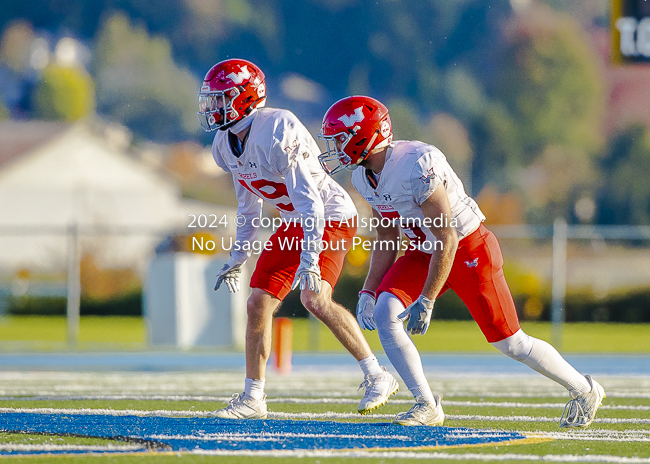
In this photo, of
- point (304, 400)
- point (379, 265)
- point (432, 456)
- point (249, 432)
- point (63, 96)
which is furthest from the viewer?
point (63, 96)

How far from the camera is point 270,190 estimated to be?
551 centimetres

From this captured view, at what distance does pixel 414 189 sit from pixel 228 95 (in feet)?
3.86

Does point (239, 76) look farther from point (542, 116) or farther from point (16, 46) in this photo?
point (16, 46)

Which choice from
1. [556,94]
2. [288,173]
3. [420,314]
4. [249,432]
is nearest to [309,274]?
[288,173]

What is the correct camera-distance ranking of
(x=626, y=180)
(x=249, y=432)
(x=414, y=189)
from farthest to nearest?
1. (x=626, y=180)
2. (x=414, y=189)
3. (x=249, y=432)

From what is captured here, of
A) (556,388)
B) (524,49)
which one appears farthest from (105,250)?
(524,49)

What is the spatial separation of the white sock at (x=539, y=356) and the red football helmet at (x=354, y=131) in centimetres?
114

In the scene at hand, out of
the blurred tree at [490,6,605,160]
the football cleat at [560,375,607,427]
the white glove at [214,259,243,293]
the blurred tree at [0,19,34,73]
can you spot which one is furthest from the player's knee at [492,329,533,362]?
the blurred tree at [0,19,34,73]

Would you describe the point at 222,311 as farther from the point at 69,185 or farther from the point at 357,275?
the point at 69,185

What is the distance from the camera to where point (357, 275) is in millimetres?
17984

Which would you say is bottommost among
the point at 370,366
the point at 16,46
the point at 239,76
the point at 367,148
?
the point at 370,366

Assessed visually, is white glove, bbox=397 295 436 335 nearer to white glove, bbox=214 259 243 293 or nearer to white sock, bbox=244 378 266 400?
white sock, bbox=244 378 266 400

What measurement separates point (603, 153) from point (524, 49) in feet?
40.8

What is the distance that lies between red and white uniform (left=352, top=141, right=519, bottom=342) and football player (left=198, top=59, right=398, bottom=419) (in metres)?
0.34
